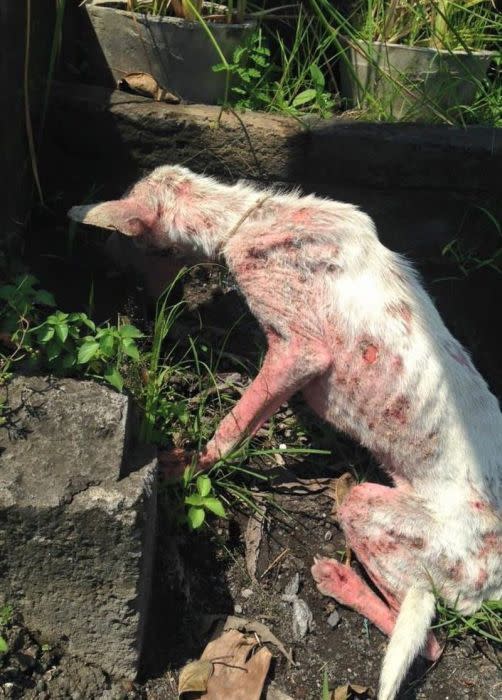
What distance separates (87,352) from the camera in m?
3.60

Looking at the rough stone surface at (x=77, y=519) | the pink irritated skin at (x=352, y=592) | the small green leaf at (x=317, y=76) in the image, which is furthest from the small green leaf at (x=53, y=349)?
the small green leaf at (x=317, y=76)

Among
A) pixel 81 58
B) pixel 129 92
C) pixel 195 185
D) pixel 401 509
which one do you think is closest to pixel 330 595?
pixel 401 509

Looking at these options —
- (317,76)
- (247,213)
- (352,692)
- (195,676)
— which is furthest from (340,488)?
(317,76)

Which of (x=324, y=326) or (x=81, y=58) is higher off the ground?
(x=81, y=58)

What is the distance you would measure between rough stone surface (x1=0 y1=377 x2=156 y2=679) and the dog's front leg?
0.70m

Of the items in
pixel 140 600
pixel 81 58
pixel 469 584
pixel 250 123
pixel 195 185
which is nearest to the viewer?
pixel 140 600

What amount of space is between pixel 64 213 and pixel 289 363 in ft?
5.44

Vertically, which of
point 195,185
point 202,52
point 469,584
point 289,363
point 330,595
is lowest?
point 330,595

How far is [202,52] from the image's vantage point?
489cm

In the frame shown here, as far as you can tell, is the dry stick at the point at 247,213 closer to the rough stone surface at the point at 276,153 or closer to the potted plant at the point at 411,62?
the rough stone surface at the point at 276,153

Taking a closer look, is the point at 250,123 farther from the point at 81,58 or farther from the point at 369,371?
the point at 369,371

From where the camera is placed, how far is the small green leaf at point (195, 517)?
Result: 3873 millimetres

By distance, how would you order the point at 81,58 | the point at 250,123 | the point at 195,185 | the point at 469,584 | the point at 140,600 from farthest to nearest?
the point at 81,58 → the point at 250,123 → the point at 195,185 → the point at 469,584 → the point at 140,600

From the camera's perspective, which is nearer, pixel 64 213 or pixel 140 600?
pixel 140 600
